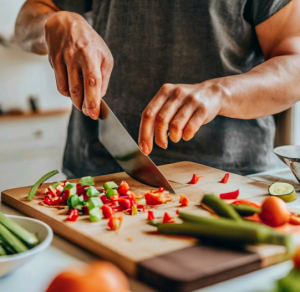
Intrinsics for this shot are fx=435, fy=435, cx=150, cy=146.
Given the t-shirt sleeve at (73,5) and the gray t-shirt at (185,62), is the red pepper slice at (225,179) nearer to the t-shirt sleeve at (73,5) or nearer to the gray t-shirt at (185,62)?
the gray t-shirt at (185,62)

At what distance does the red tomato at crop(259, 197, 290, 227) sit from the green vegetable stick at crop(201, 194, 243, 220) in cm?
6

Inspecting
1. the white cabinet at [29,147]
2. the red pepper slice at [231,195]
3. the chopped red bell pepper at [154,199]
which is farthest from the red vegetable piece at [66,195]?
the white cabinet at [29,147]

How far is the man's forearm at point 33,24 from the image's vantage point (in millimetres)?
1717

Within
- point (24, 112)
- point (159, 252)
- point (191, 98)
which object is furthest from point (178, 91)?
point (24, 112)

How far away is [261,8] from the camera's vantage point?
152cm

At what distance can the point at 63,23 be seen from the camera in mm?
1357

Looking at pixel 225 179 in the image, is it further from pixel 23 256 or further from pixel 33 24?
pixel 33 24

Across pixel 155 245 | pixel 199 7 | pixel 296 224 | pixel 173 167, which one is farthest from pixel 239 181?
pixel 199 7

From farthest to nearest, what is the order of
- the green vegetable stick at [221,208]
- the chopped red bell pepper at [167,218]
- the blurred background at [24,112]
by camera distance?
the blurred background at [24,112], the chopped red bell pepper at [167,218], the green vegetable stick at [221,208]

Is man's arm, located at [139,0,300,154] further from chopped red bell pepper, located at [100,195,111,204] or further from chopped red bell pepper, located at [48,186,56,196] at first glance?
chopped red bell pepper, located at [48,186,56,196]

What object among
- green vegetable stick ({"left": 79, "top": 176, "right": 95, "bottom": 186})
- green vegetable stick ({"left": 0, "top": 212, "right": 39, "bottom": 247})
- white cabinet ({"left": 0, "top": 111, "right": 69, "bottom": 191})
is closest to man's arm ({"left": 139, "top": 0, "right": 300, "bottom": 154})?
green vegetable stick ({"left": 79, "top": 176, "right": 95, "bottom": 186})

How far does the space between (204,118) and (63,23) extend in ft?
1.79

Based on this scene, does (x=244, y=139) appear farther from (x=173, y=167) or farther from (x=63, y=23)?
(x=63, y=23)

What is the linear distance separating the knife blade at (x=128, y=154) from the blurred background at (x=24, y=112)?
5.62 feet
